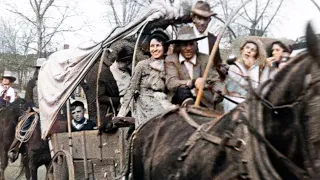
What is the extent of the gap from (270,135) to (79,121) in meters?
6.31

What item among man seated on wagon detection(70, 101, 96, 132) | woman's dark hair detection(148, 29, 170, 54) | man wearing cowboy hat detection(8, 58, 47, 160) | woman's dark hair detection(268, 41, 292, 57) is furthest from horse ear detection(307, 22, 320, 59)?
man wearing cowboy hat detection(8, 58, 47, 160)

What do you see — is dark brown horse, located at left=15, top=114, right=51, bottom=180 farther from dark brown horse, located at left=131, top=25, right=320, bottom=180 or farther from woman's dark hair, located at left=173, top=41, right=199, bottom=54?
dark brown horse, located at left=131, top=25, right=320, bottom=180

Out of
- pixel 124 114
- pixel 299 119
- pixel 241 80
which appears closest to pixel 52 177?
pixel 124 114

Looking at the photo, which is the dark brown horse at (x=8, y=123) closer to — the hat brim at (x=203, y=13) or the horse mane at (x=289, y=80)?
the hat brim at (x=203, y=13)

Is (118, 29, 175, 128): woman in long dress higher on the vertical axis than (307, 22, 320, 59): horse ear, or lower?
lower

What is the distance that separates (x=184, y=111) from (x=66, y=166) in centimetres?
408

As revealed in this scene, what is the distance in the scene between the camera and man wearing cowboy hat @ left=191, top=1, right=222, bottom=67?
236 inches

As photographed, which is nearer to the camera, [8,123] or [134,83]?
[134,83]

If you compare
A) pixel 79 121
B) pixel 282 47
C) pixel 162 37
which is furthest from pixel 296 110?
pixel 79 121

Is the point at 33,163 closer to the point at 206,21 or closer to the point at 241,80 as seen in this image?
the point at 206,21

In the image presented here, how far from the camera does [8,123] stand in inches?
466

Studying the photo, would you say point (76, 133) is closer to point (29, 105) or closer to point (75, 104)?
point (75, 104)

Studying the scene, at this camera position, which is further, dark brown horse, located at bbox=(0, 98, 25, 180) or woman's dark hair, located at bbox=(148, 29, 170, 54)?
dark brown horse, located at bbox=(0, 98, 25, 180)

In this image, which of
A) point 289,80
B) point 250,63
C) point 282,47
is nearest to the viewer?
point 289,80
